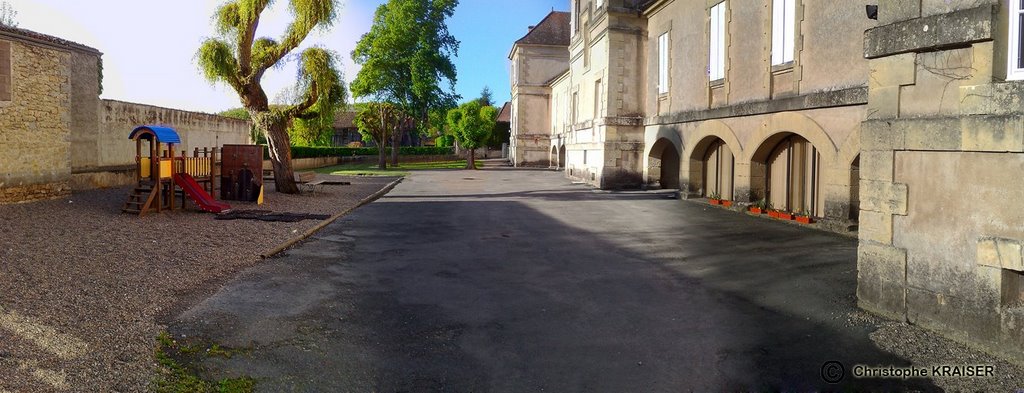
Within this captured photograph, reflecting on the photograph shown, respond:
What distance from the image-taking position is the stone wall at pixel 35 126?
45.8 ft

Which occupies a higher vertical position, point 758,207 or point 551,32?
point 551,32

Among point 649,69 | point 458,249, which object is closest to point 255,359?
point 458,249

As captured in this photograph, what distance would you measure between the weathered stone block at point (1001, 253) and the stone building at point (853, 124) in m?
0.01

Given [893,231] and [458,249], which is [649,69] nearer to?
[458,249]

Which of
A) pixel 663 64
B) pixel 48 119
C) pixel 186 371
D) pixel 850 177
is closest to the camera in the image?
pixel 186 371

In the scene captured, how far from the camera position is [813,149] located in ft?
→ 45.9

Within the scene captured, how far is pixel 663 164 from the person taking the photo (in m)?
23.4

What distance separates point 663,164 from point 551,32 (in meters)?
30.6

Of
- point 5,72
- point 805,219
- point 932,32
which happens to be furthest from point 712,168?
point 5,72

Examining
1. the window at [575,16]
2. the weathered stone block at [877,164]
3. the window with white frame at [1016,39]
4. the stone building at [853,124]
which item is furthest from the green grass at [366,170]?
the window with white frame at [1016,39]

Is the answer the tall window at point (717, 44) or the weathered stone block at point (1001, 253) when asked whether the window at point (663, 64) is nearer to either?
the tall window at point (717, 44)

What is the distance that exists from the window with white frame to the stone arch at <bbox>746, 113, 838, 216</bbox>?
7326 mm

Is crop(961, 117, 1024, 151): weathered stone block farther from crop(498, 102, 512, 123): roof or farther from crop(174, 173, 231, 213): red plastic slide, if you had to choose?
crop(498, 102, 512, 123): roof

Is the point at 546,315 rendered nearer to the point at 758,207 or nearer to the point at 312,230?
the point at 312,230
